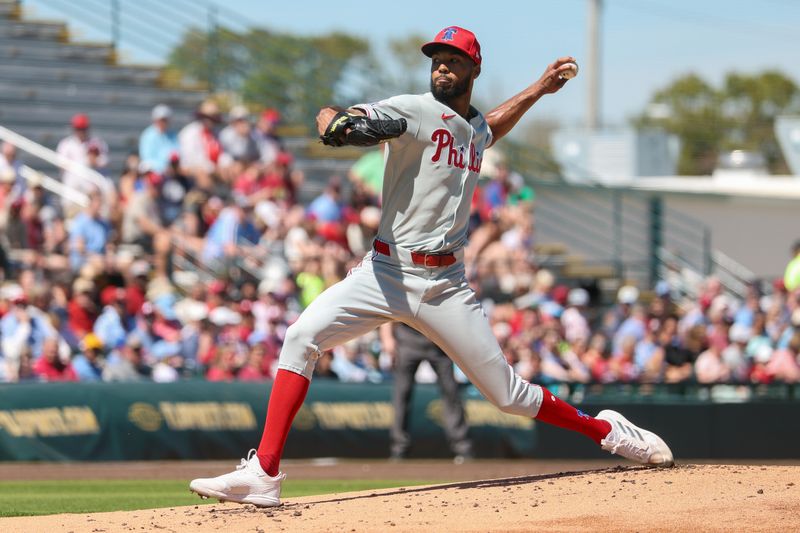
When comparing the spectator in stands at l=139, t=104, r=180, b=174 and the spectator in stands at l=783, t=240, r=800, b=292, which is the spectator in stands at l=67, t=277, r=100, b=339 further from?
the spectator in stands at l=783, t=240, r=800, b=292

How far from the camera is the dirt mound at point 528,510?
6.16m

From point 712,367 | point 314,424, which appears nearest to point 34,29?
point 314,424

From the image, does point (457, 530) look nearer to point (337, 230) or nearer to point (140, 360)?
point (140, 360)

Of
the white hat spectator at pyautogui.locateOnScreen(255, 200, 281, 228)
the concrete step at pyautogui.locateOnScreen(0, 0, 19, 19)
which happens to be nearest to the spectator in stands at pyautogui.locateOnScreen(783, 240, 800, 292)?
the white hat spectator at pyautogui.locateOnScreen(255, 200, 281, 228)

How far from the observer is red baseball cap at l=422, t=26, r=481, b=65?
6461 mm

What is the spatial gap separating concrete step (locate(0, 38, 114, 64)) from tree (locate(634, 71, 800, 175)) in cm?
2996

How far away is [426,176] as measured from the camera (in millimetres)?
6492

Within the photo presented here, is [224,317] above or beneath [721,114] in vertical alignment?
beneath

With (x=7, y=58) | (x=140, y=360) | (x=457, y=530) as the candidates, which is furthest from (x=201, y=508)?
(x=7, y=58)

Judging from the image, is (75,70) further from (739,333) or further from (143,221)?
(739,333)

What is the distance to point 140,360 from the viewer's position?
1409 centimetres

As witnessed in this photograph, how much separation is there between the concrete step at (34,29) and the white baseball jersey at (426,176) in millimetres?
17655

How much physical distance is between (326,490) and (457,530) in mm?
4333

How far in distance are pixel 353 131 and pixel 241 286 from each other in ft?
32.9
